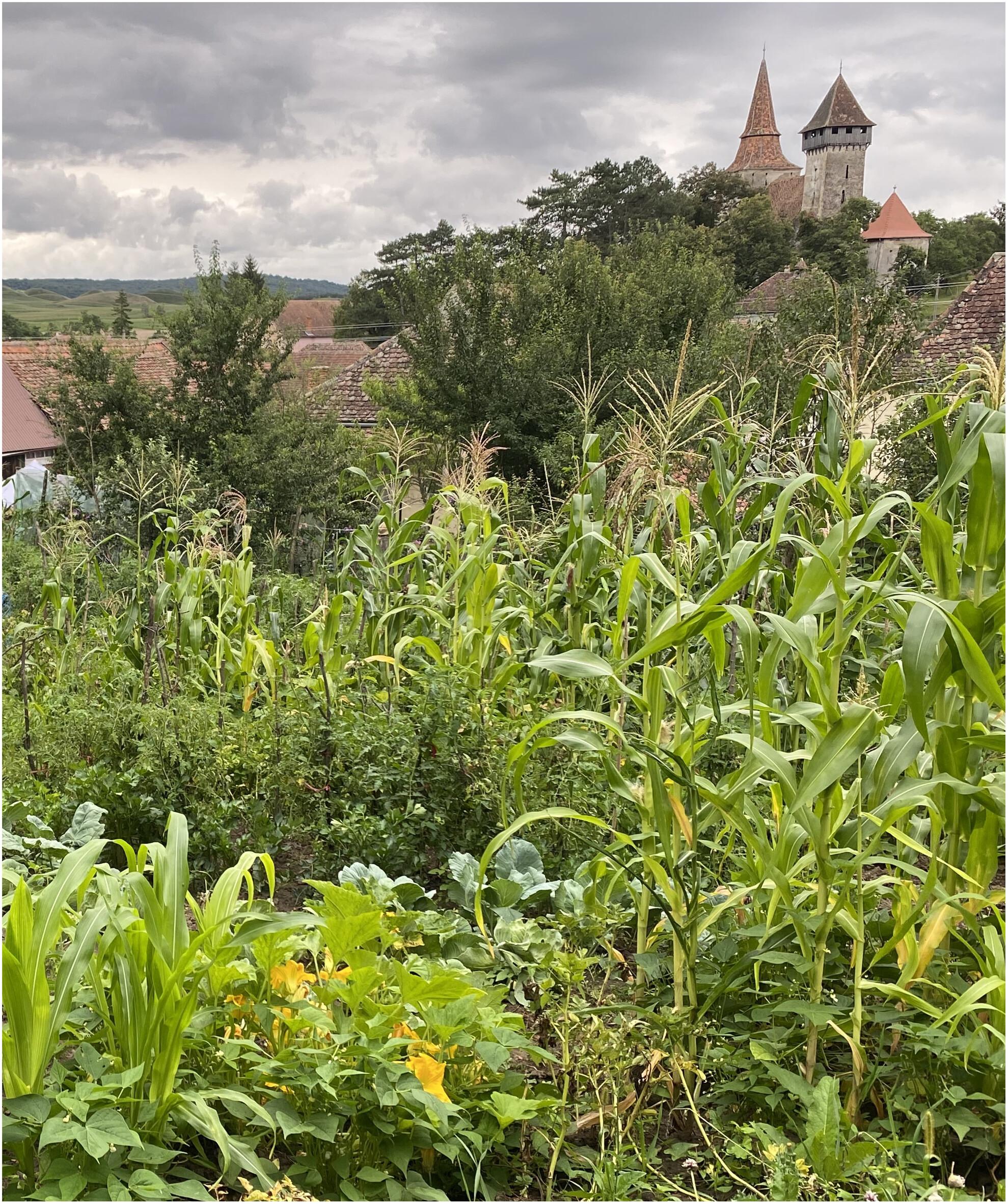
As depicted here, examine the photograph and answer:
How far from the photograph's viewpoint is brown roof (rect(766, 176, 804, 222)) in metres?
69.1

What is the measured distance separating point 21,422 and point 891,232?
55899 millimetres

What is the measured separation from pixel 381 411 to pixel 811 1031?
62.4 feet

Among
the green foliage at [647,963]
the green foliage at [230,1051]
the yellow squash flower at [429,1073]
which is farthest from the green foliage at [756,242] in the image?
the yellow squash flower at [429,1073]

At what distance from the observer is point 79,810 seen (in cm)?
280

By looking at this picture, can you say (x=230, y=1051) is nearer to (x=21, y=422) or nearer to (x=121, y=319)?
(x=121, y=319)

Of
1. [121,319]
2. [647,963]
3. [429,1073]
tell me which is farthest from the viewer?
[121,319]

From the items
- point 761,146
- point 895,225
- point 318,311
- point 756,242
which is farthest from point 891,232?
point 318,311

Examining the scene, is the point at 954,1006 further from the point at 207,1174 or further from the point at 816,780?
the point at 207,1174

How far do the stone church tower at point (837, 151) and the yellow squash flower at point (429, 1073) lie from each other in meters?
77.9

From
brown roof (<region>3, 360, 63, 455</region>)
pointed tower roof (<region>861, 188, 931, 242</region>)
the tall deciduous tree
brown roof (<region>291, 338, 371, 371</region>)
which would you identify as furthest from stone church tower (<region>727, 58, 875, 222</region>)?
the tall deciduous tree

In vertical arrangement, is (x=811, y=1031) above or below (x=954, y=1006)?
below

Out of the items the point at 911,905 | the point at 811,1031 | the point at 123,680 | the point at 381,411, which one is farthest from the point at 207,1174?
the point at 381,411

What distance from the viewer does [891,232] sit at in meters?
59.7

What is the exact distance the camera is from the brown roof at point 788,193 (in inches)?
2721
